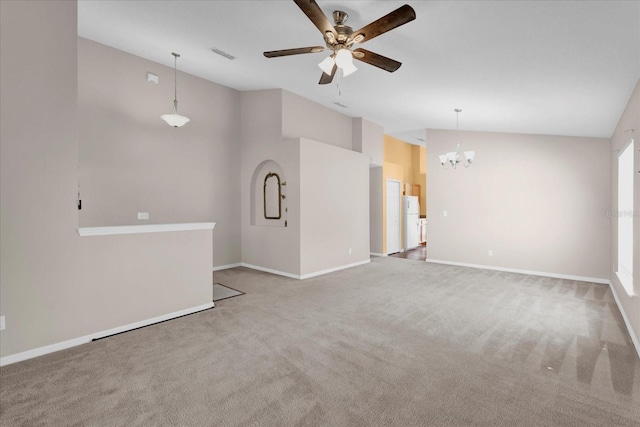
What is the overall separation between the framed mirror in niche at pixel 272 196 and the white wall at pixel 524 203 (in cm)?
361

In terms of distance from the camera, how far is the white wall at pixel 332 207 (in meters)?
5.77

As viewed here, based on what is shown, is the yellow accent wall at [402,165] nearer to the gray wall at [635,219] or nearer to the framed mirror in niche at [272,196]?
the framed mirror in niche at [272,196]

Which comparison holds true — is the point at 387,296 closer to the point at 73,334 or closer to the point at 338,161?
the point at 338,161

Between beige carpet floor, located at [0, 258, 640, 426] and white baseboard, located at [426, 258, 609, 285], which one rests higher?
white baseboard, located at [426, 258, 609, 285]

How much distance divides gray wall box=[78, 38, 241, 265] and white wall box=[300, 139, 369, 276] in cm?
169

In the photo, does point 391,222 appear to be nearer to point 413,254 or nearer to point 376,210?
point 376,210

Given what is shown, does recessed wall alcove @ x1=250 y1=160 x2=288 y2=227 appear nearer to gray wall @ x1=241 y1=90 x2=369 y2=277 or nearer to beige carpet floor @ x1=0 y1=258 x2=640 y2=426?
gray wall @ x1=241 y1=90 x2=369 y2=277

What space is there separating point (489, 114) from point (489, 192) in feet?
6.66

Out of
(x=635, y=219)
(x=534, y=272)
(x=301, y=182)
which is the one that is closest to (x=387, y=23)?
(x=635, y=219)

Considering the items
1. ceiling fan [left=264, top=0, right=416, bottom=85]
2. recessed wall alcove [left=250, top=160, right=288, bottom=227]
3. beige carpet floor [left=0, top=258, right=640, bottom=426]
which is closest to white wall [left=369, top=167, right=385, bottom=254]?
recessed wall alcove [left=250, top=160, right=288, bottom=227]

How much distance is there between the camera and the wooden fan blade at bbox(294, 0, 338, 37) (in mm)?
2287

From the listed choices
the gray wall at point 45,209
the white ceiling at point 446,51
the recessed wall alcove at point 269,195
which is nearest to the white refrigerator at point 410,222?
the white ceiling at point 446,51

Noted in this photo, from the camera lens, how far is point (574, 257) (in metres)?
5.73

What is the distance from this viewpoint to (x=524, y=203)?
6.20 meters
